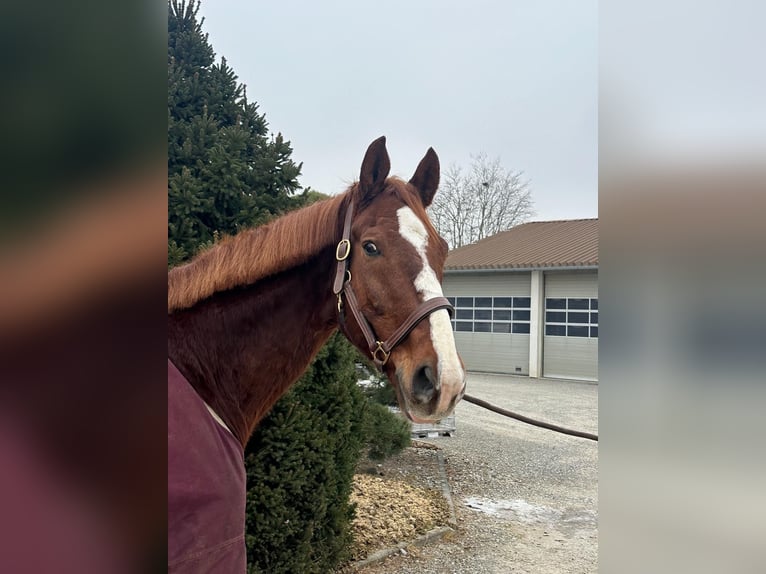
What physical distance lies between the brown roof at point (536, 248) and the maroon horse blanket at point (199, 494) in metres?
12.6

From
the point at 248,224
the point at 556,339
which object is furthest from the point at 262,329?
the point at 556,339

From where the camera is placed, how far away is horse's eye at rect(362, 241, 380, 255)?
170 cm

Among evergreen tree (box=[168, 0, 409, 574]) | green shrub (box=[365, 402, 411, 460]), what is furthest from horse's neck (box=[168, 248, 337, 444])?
green shrub (box=[365, 402, 411, 460])

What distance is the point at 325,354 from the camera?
9.97ft

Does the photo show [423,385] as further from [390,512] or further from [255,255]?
[390,512]

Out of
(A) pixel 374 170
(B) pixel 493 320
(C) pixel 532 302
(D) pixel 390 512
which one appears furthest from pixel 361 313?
(B) pixel 493 320

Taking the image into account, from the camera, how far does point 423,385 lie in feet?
5.09

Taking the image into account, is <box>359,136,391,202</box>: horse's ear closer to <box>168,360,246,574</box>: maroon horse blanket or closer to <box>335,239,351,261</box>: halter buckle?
<box>335,239,351,261</box>: halter buckle

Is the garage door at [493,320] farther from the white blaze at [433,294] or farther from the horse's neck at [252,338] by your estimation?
the white blaze at [433,294]

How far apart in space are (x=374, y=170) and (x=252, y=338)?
0.80 m

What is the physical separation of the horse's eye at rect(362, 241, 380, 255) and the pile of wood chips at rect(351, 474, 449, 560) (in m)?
2.54
